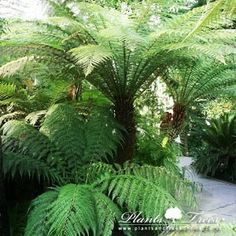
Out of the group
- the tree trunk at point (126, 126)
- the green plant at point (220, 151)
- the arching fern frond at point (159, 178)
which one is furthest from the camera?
the green plant at point (220, 151)

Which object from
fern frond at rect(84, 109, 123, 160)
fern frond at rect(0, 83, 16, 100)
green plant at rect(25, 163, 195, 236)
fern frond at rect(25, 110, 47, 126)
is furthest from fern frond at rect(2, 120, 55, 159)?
fern frond at rect(0, 83, 16, 100)

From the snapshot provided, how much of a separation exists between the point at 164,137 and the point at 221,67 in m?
1.00

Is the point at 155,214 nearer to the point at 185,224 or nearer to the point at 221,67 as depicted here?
the point at 185,224

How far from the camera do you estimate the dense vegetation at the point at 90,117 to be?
2748mm

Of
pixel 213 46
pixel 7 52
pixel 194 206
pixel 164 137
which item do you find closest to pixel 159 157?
pixel 164 137

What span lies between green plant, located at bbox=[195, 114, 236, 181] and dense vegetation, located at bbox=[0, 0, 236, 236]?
1612mm

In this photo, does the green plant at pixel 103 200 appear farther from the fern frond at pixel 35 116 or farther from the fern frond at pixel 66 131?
the fern frond at pixel 35 116

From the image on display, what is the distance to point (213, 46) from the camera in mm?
3076

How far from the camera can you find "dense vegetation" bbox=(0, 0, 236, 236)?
2.75 meters

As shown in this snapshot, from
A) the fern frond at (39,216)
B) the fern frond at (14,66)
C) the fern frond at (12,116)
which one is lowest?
the fern frond at (39,216)

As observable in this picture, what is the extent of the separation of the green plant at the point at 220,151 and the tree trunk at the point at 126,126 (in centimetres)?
237

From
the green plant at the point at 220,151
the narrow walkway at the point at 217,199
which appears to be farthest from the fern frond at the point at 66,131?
the green plant at the point at 220,151

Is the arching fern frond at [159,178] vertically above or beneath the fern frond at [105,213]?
above

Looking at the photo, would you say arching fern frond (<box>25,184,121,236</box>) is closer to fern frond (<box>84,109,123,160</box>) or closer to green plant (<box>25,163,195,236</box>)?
green plant (<box>25,163,195,236</box>)
